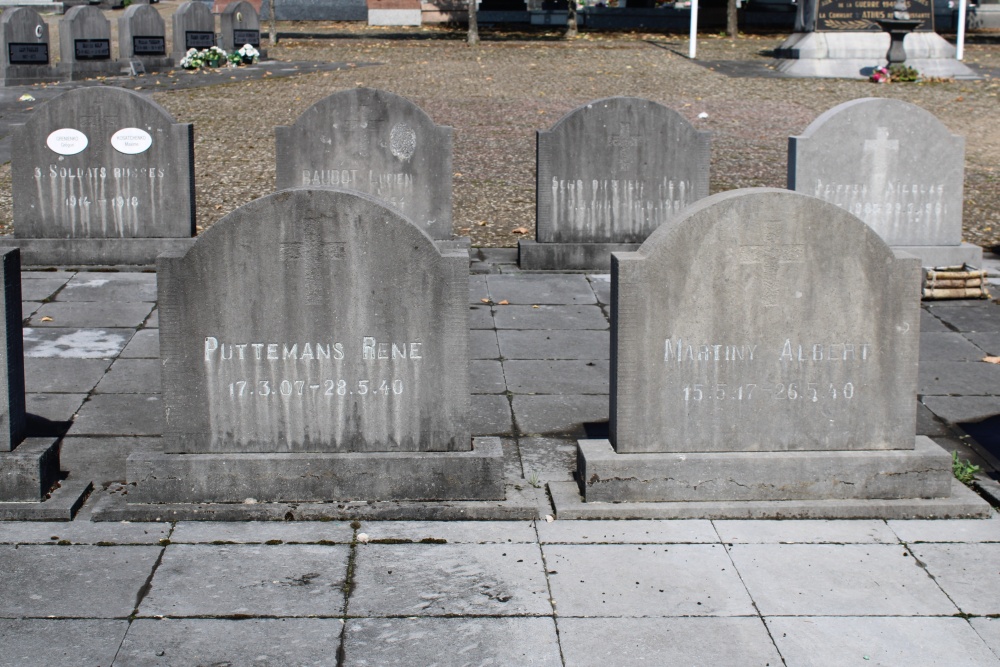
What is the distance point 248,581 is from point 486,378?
3280mm

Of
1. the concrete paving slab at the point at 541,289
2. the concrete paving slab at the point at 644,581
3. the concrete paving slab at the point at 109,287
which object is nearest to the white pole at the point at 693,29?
the concrete paving slab at the point at 541,289

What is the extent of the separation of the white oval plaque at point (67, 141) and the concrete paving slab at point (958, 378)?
7.15 m

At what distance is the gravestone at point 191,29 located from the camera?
29219 mm

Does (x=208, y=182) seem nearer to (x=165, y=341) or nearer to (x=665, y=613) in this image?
(x=165, y=341)

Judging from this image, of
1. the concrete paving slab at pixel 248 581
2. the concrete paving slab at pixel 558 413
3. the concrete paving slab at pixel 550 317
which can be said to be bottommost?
the concrete paving slab at pixel 558 413

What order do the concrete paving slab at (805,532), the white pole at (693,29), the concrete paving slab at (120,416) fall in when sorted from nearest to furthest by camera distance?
1. the concrete paving slab at (805,532)
2. the concrete paving slab at (120,416)
3. the white pole at (693,29)

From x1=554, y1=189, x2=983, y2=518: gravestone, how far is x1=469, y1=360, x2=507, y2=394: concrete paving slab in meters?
1.94

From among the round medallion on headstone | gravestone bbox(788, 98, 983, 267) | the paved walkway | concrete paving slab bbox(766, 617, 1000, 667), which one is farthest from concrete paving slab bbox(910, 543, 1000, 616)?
the round medallion on headstone

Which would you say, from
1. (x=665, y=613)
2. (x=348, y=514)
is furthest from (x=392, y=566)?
(x=665, y=613)

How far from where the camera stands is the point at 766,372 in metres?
A: 6.16

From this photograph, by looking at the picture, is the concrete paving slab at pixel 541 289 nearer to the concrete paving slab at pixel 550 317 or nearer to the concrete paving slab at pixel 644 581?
the concrete paving slab at pixel 550 317

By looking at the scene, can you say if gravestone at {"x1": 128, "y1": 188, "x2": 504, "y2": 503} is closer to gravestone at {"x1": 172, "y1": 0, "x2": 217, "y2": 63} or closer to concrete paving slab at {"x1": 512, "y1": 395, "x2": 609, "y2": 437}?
concrete paving slab at {"x1": 512, "y1": 395, "x2": 609, "y2": 437}

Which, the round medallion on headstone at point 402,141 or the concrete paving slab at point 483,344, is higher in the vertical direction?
the round medallion on headstone at point 402,141

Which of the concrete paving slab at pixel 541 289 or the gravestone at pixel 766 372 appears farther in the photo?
the concrete paving slab at pixel 541 289
